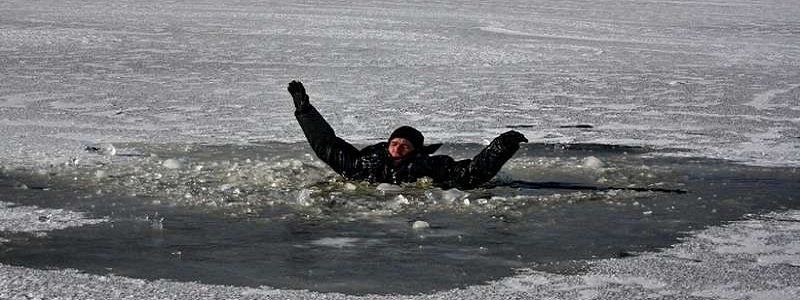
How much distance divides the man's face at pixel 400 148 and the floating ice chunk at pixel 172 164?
163cm

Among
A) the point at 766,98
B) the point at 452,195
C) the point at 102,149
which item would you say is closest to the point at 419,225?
the point at 452,195

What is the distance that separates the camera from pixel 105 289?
543 cm

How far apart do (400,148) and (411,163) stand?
0.12 meters

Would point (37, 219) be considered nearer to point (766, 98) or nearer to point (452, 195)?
point (452, 195)

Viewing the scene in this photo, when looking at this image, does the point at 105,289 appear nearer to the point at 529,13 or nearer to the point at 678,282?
the point at 678,282

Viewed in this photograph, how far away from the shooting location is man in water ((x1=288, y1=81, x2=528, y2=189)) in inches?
315

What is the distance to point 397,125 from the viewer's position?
11922mm

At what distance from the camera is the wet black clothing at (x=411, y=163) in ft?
26.1

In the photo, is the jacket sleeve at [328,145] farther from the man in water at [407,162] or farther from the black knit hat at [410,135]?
the black knit hat at [410,135]

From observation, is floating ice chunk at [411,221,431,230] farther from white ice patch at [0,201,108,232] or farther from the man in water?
white ice patch at [0,201,108,232]

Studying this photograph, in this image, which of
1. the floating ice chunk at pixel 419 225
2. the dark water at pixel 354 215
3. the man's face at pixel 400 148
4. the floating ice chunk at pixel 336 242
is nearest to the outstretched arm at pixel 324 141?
the dark water at pixel 354 215

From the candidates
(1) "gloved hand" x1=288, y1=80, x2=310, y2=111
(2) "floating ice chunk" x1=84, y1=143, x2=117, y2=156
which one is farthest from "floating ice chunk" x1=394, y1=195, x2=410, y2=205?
(2) "floating ice chunk" x1=84, y1=143, x2=117, y2=156

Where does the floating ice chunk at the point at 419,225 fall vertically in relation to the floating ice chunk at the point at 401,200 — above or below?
above

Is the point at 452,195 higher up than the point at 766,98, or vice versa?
the point at 452,195
